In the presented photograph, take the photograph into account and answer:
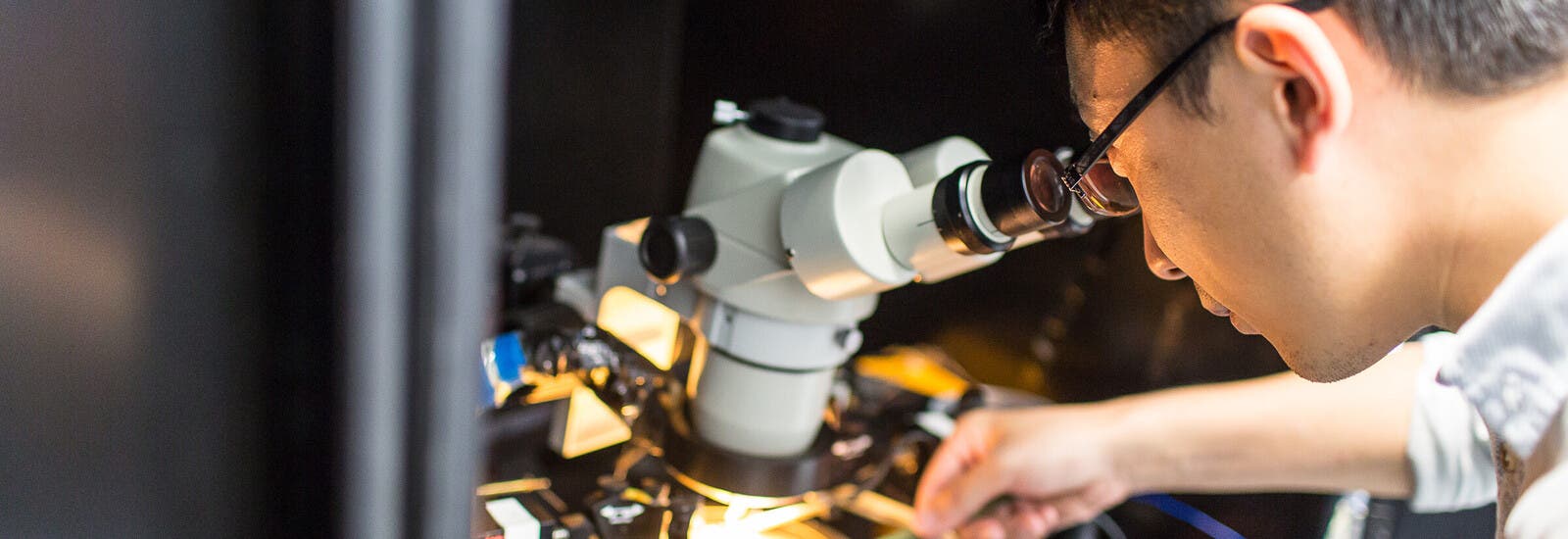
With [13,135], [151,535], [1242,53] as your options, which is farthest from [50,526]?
[1242,53]

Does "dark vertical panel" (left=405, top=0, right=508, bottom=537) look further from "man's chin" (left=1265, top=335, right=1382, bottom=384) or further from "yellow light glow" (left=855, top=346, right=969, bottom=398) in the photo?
"yellow light glow" (left=855, top=346, right=969, bottom=398)

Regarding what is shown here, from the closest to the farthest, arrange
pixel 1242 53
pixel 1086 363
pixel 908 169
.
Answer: pixel 1242 53, pixel 908 169, pixel 1086 363

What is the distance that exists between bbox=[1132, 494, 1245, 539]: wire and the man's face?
61cm

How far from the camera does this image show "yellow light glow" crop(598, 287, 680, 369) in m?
1.10

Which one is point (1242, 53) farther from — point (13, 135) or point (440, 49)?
point (13, 135)

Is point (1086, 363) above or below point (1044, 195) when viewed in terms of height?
below

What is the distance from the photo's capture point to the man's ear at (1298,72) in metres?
0.58

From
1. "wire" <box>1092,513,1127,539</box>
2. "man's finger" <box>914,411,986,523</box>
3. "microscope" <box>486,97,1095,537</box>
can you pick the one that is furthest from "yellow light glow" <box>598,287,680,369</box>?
"wire" <box>1092,513,1127,539</box>

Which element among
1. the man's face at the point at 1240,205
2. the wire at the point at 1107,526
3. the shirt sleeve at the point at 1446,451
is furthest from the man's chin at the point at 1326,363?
the wire at the point at 1107,526

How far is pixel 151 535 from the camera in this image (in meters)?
0.42

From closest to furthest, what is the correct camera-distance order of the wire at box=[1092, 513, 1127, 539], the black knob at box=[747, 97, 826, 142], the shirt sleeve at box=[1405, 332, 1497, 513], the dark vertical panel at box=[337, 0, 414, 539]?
1. the dark vertical panel at box=[337, 0, 414, 539]
2. the black knob at box=[747, 97, 826, 142]
3. the shirt sleeve at box=[1405, 332, 1497, 513]
4. the wire at box=[1092, 513, 1127, 539]

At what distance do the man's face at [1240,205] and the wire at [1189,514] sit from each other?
0.61m

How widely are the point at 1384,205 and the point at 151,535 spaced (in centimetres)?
65

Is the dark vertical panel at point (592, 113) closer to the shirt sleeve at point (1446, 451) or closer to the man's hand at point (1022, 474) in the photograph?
the man's hand at point (1022, 474)
